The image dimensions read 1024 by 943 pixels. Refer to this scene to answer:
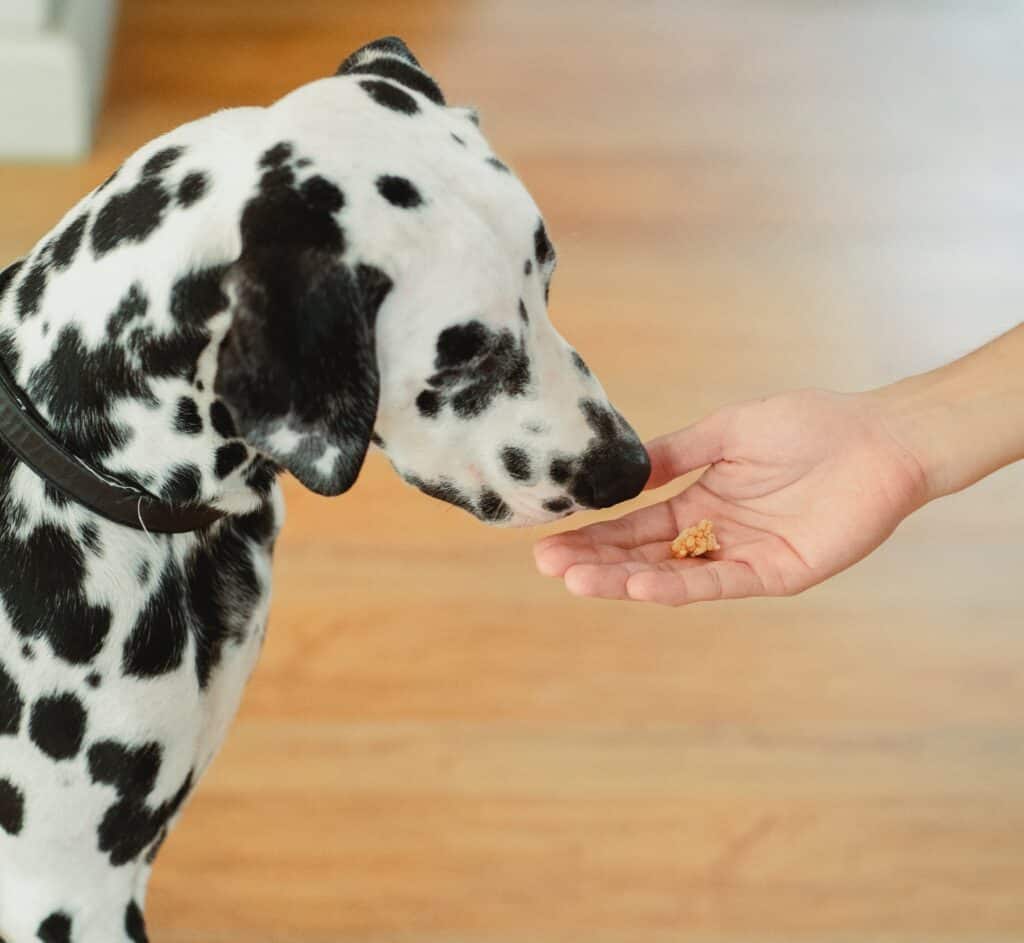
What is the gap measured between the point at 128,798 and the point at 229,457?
40 centimetres

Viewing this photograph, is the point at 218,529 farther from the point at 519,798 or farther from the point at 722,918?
the point at 722,918

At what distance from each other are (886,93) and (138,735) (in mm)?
2956

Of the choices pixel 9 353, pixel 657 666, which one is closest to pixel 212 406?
pixel 9 353

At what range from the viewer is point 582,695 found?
2.41m

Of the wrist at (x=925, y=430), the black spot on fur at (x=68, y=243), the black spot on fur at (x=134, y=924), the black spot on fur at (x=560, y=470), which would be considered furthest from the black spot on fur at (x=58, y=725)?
the wrist at (x=925, y=430)

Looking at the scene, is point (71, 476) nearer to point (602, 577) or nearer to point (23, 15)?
point (602, 577)

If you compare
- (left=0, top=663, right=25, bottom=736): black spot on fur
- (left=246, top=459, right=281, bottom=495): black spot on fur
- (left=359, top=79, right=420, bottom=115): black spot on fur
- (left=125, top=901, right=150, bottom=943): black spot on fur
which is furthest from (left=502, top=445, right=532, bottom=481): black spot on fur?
(left=125, top=901, right=150, bottom=943): black spot on fur

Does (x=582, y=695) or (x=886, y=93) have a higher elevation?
(x=886, y=93)

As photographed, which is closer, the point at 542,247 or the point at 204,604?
the point at 542,247

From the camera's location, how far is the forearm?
1.84 m

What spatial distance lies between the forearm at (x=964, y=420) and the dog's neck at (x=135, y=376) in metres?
0.90

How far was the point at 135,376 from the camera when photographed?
53.4 inches

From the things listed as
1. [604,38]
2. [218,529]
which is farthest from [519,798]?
[604,38]

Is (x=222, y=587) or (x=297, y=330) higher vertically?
(x=297, y=330)
